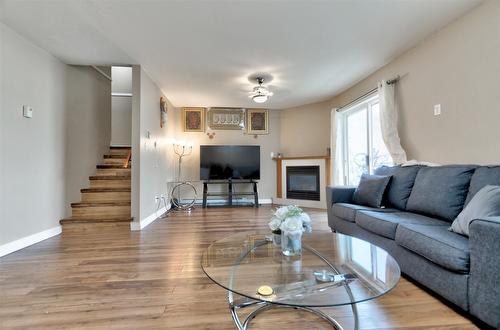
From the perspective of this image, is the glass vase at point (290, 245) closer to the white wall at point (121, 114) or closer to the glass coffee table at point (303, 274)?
the glass coffee table at point (303, 274)

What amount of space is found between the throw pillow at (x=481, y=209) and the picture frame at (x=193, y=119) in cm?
525

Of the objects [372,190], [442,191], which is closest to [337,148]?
[372,190]

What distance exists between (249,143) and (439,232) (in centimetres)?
481

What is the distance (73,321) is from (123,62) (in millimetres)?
3268

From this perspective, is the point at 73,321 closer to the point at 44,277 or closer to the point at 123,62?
the point at 44,277

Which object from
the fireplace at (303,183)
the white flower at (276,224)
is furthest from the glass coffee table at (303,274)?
the fireplace at (303,183)

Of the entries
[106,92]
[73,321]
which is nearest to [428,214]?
[73,321]

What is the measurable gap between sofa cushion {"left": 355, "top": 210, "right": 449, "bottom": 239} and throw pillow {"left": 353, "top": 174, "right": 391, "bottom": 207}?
373 millimetres

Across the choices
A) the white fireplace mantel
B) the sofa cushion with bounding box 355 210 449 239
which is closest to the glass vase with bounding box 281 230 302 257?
the sofa cushion with bounding box 355 210 449 239

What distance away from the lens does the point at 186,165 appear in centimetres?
596

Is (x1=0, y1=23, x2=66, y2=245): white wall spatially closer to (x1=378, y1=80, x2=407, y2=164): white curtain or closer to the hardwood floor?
the hardwood floor

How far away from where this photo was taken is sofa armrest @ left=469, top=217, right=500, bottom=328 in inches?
47.5

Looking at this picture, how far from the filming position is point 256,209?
5.28m

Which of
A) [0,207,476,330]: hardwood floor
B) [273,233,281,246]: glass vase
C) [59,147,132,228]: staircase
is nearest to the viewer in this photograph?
[0,207,476,330]: hardwood floor
